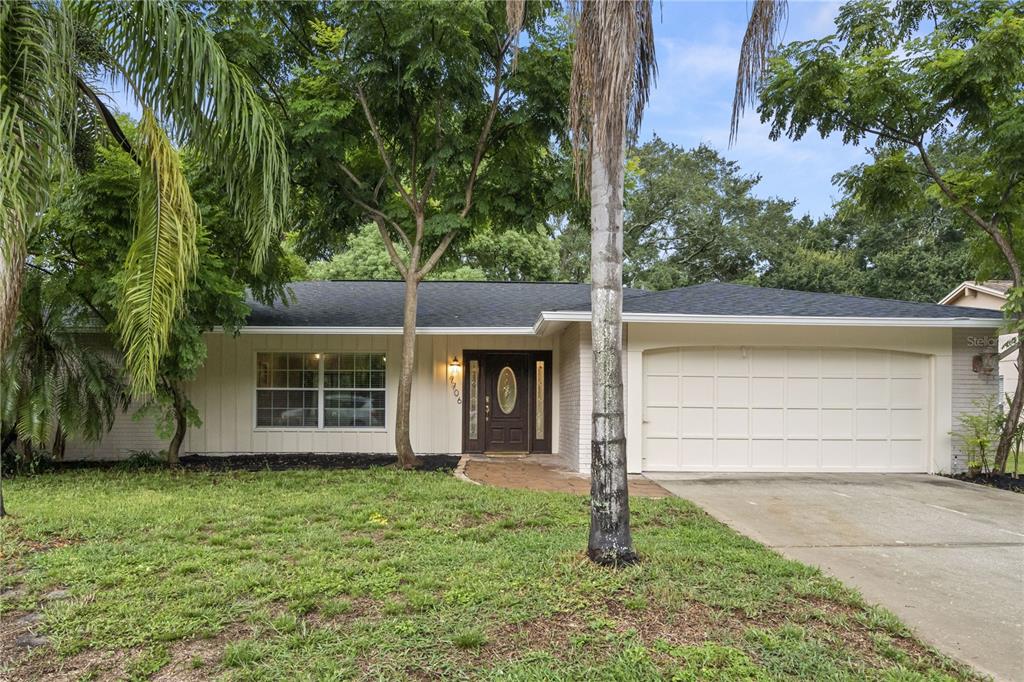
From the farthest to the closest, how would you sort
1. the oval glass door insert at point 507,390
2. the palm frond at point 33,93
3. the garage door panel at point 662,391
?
the oval glass door insert at point 507,390
the garage door panel at point 662,391
the palm frond at point 33,93

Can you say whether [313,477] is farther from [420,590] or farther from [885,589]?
[885,589]

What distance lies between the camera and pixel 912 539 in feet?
17.2

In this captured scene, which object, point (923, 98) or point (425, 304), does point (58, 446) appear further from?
point (923, 98)

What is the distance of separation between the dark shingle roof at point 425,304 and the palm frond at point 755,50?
499 centimetres

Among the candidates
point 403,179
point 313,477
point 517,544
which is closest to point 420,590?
point 517,544

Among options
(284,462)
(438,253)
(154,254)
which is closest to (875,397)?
(438,253)

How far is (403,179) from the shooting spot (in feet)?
33.1

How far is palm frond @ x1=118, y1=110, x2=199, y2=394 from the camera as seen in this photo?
4770mm

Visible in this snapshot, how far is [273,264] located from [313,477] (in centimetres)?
346

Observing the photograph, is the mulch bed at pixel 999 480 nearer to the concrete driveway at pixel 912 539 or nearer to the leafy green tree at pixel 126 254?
the concrete driveway at pixel 912 539

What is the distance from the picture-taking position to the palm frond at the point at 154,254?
15.6ft

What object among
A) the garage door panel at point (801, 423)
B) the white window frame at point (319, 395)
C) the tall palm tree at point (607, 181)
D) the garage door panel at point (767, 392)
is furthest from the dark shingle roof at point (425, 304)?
the tall palm tree at point (607, 181)

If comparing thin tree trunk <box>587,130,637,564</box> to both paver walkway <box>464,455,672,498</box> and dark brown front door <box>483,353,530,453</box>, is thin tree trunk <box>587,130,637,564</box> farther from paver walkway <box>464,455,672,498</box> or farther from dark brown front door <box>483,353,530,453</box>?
dark brown front door <box>483,353,530,453</box>

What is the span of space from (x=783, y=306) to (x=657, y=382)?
225 centimetres
